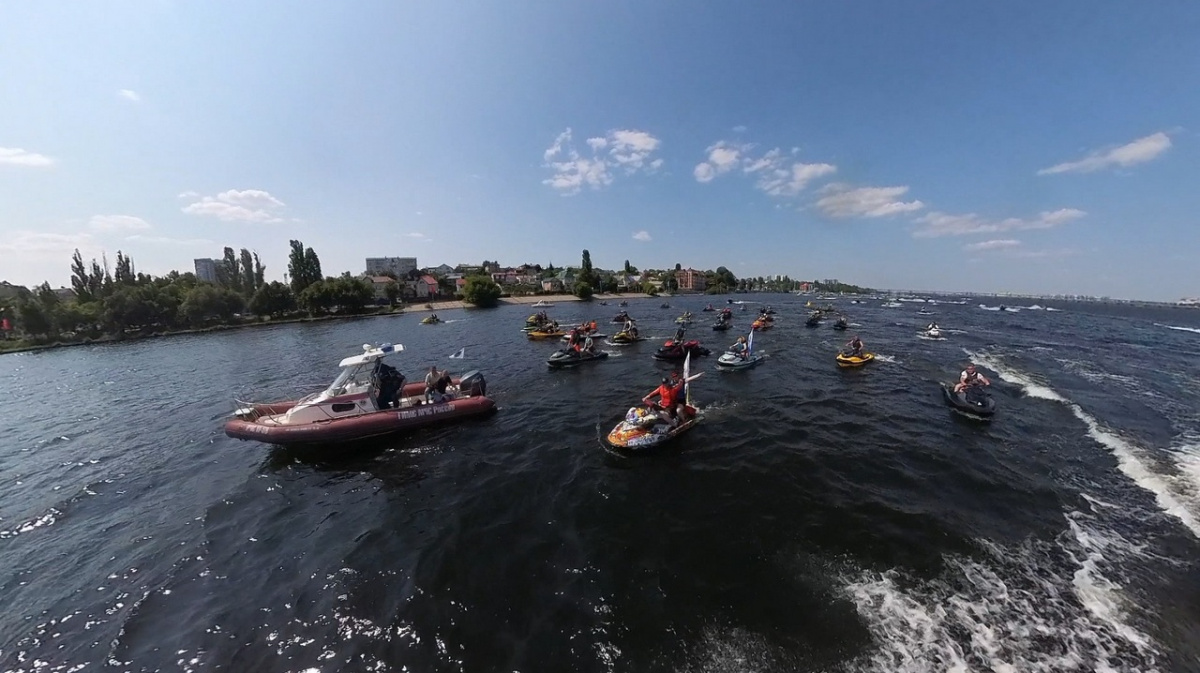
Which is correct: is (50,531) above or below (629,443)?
below

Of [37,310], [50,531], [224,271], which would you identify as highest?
[224,271]

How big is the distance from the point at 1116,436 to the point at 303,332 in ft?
298

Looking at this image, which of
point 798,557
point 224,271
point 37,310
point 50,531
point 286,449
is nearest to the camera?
point 798,557

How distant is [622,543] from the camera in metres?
12.2

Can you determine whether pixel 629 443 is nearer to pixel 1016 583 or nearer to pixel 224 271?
pixel 1016 583

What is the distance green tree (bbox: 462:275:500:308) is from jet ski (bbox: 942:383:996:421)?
10167 centimetres

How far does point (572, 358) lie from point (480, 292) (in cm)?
8151

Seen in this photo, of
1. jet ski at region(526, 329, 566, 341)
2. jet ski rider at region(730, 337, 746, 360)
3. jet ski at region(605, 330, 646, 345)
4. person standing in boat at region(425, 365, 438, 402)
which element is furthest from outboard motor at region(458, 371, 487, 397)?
jet ski at region(526, 329, 566, 341)

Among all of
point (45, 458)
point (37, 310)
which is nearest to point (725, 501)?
point (45, 458)

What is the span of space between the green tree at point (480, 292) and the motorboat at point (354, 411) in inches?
3558

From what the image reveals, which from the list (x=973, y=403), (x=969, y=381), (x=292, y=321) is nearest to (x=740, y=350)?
(x=969, y=381)

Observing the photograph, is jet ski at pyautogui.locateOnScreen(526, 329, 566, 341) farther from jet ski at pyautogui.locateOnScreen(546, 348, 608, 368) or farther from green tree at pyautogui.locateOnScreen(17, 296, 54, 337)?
green tree at pyautogui.locateOnScreen(17, 296, 54, 337)

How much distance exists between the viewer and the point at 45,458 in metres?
20.1

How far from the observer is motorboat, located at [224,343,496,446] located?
18.3 m
